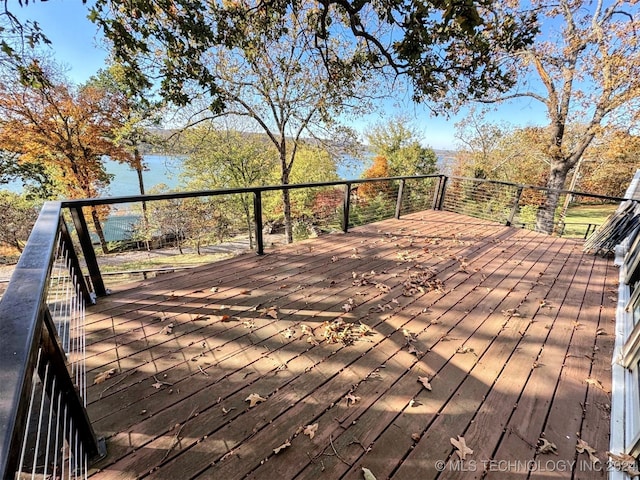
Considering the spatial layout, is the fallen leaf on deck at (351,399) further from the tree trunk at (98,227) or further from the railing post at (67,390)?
the tree trunk at (98,227)

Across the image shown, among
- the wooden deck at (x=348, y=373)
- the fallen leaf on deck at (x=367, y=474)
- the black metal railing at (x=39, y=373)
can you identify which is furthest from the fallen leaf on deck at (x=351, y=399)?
the black metal railing at (x=39, y=373)

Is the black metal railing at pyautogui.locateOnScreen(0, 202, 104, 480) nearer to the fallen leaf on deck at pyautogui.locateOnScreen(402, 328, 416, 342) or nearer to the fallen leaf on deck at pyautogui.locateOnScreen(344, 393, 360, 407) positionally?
the fallen leaf on deck at pyautogui.locateOnScreen(344, 393, 360, 407)

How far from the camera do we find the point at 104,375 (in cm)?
178

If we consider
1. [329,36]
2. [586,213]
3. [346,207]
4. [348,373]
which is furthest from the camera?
[586,213]

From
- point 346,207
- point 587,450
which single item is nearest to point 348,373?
point 587,450

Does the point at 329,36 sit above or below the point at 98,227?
above

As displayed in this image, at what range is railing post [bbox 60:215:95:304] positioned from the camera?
2143 millimetres

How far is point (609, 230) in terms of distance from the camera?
168 inches

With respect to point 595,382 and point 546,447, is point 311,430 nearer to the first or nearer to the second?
point 546,447

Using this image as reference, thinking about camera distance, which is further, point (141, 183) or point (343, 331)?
point (141, 183)

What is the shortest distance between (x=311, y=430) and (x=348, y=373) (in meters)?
0.48

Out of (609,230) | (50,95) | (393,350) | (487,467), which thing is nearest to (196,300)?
(393,350)

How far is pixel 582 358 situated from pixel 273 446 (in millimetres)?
2378

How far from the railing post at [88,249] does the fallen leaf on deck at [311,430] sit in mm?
2268
